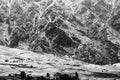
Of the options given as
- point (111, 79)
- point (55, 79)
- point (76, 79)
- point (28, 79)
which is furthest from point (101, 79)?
point (28, 79)

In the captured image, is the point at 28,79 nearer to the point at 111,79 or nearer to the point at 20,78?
the point at 20,78

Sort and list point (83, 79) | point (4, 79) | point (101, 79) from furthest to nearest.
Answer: point (101, 79)
point (83, 79)
point (4, 79)

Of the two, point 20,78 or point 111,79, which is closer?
point 20,78

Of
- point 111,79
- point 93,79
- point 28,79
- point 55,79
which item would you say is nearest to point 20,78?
point 28,79

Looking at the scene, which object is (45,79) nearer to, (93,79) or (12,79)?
(12,79)

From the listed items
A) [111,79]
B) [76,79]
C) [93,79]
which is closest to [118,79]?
[111,79]

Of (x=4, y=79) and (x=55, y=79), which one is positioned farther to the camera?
(x=55, y=79)

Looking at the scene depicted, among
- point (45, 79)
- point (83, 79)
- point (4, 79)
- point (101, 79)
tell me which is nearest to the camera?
point (4, 79)

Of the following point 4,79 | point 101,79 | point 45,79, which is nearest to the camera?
point 4,79

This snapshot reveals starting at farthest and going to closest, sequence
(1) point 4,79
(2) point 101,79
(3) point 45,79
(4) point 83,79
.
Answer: (2) point 101,79
(4) point 83,79
(3) point 45,79
(1) point 4,79
